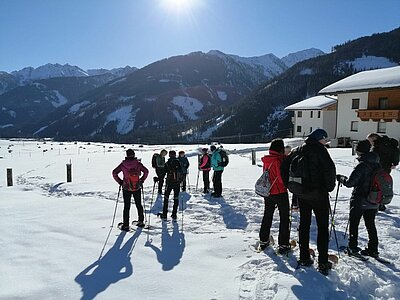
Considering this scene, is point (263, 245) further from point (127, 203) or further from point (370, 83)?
point (370, 83)

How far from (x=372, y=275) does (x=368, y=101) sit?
102 ft

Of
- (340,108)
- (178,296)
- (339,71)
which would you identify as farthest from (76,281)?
(339,71)

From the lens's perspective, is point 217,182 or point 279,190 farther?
point 217,182

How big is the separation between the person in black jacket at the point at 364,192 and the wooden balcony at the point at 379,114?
26.8 metres

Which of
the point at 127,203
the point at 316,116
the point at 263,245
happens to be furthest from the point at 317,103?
the point at 263,245

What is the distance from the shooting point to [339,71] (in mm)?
135250

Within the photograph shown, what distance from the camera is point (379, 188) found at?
187 inches

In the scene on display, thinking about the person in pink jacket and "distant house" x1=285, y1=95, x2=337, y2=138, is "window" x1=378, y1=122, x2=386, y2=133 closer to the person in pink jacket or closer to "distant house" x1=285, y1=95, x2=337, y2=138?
"distant house" x1=285, y1=95, x2=337, y2=138

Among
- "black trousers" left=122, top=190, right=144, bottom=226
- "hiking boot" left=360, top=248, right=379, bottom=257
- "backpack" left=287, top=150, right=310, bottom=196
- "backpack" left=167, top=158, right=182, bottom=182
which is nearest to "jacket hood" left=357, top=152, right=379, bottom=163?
"backpack" left=287, top=150, right=310, bottom=196

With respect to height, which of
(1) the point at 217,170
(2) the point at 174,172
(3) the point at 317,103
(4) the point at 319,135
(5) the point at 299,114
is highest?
(3) the point at 317,103

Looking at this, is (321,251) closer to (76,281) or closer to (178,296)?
(178,296)

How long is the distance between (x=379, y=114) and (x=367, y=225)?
1099 inches

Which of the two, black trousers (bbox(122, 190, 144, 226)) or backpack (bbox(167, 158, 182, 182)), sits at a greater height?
backpack (bbox(167, 158, 182, 182))

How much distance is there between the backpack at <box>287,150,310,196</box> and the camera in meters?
4.14
